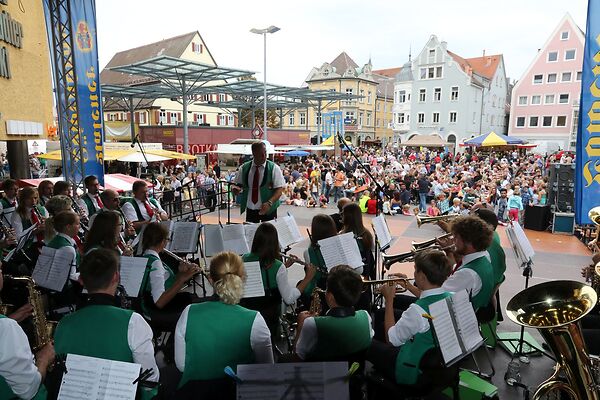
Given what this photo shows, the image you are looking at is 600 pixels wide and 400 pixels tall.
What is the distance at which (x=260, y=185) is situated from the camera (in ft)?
19.7

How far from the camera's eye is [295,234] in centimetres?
506

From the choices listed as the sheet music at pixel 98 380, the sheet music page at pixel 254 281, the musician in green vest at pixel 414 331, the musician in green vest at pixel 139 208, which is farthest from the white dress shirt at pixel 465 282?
the musician in green vest at pixel 139 208

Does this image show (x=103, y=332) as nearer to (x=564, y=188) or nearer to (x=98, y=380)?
(x=98, y=380)

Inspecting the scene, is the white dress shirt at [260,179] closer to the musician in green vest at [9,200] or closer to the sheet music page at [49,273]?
the sheet music page at [49,273]

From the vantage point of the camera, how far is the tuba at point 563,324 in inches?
109

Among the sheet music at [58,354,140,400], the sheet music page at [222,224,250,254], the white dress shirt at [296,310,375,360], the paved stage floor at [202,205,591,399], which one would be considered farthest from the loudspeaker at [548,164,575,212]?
the sheet music at [58,354,140,400]

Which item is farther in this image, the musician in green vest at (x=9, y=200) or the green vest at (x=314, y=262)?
the musician in green vest at (x=9, y=200)

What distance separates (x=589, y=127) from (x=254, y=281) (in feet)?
18.9

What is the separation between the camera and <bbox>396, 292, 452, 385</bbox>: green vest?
2.72 meters

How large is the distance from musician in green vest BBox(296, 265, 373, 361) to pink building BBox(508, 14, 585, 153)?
43.5m

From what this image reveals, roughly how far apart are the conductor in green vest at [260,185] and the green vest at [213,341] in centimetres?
341

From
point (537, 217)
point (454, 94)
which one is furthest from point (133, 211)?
point (454, 94)

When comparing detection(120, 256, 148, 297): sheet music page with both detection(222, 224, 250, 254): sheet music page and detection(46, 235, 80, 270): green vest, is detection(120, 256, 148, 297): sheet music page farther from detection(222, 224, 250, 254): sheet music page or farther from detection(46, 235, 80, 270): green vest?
detection(222, 224, 250, 254): sheet music page

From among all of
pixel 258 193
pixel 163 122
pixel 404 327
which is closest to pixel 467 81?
pixel 163 122
